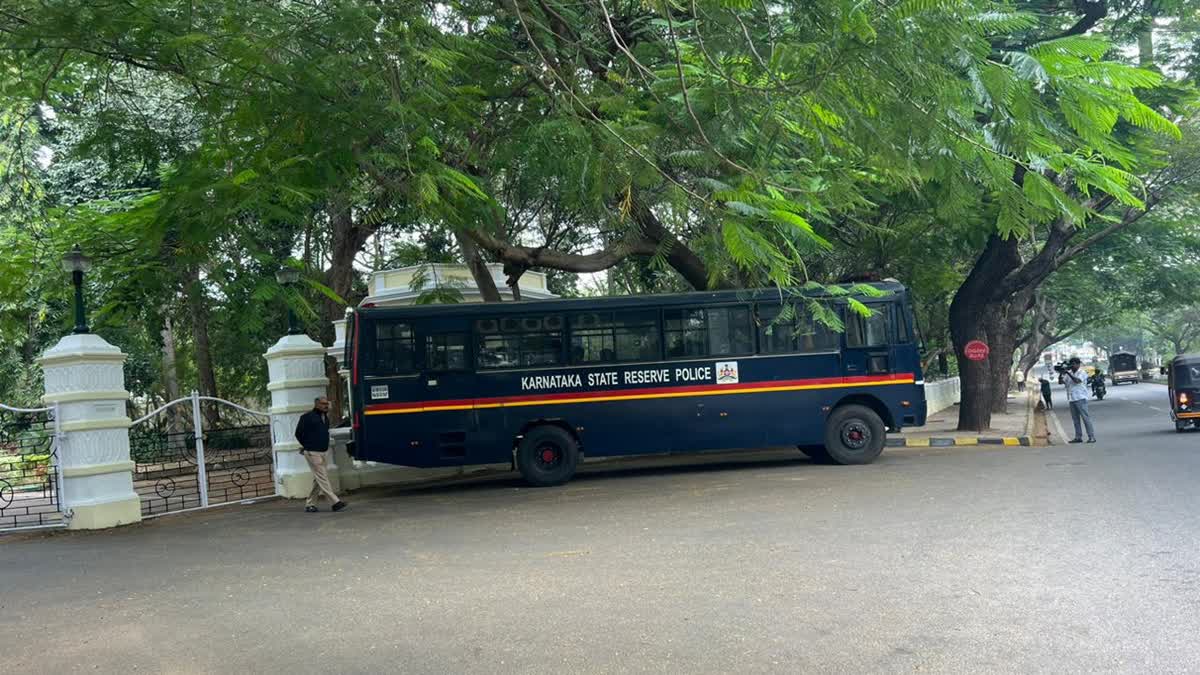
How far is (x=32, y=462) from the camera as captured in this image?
37.6 feet

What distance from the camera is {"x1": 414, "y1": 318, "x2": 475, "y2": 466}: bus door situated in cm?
1451

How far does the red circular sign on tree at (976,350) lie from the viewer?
20.3 meters

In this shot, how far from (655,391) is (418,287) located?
587 centimetres

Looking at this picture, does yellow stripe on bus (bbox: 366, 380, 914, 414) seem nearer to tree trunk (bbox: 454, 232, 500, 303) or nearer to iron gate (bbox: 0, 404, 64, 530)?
tree trunk (bbox: 454, 232, 500, 303)

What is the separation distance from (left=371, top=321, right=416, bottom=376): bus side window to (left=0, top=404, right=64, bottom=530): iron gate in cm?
442

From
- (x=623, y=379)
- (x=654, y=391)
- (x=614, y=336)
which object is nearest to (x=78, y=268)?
(x=614, y=336)

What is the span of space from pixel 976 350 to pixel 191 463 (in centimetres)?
1559

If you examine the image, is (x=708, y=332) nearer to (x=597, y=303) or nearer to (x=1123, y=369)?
(x=597, y=303)

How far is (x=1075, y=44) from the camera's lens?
5.68 metres

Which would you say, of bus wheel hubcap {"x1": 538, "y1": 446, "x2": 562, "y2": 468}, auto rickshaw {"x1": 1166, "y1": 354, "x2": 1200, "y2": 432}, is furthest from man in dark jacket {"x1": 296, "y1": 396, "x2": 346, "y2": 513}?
auto rickshaw {"x1": 1166, "y1": 354, "x2": 1200, "y2": 432}

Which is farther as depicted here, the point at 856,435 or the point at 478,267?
the point at 478,267

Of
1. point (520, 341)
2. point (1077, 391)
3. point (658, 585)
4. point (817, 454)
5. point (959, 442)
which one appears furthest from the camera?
point (959, 442)

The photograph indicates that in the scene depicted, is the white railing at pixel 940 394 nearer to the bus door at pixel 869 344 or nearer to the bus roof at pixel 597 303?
the bus door at pixel 869 344

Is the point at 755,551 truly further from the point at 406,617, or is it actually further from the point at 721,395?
the point at 721,395
